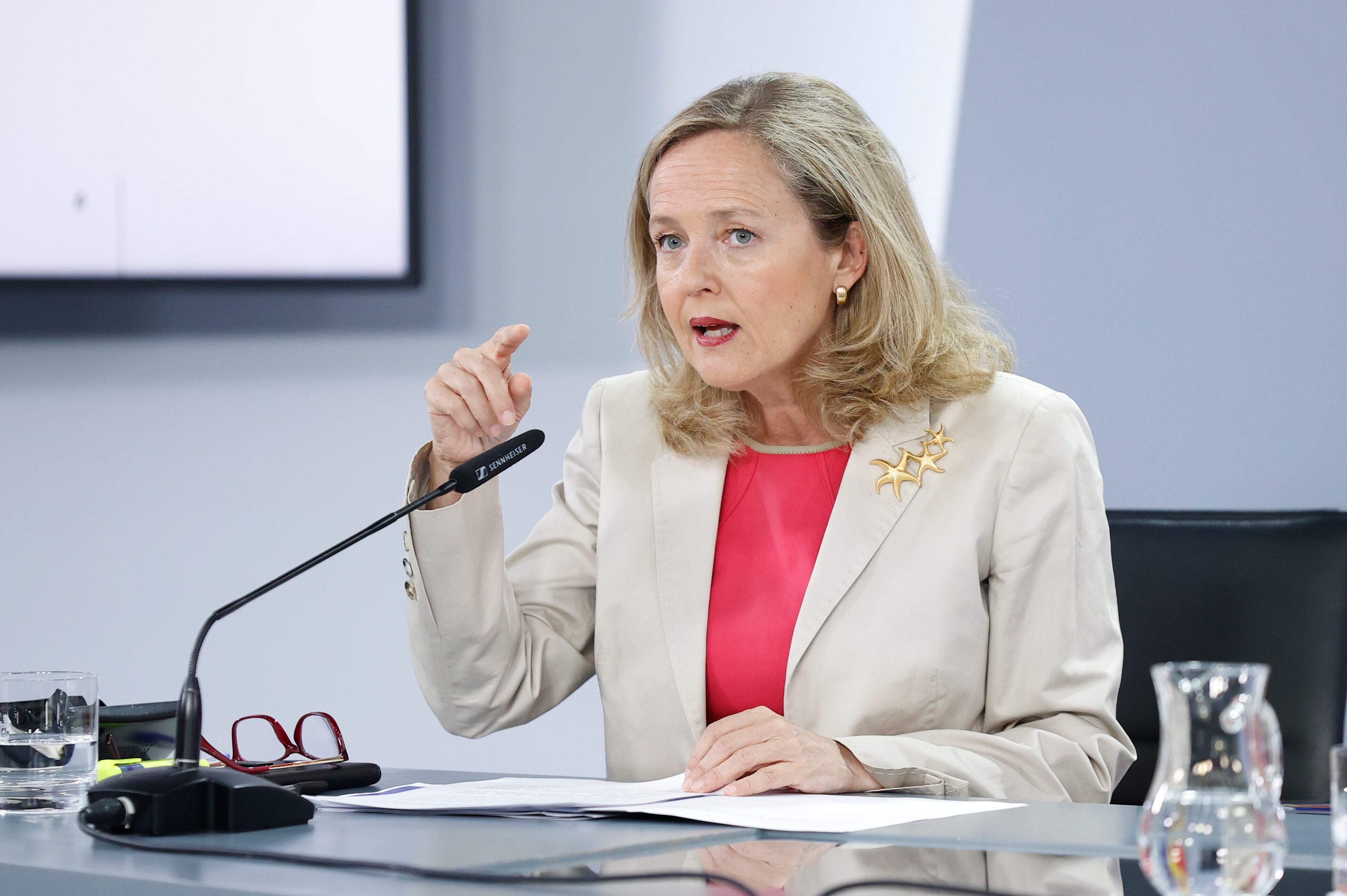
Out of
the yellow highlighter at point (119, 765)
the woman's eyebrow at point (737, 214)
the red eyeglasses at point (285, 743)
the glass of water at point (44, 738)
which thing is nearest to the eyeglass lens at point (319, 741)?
the red eyeglasses at point (285, 743)

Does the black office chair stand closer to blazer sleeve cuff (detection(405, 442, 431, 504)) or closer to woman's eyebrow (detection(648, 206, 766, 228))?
woman's eyebrow (detection(648, 206, 766, 228))

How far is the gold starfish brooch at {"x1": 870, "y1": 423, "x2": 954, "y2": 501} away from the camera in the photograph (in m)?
1.57

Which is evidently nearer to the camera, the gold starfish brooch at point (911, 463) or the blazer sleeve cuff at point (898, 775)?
the blazer sleeve cuff at point (898, 775)

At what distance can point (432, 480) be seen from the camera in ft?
5.09

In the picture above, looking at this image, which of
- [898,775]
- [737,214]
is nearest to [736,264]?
[737,214]

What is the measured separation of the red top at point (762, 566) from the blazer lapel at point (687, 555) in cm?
2

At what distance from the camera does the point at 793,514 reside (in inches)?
64.8

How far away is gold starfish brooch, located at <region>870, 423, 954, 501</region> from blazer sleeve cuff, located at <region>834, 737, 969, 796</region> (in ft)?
1.18

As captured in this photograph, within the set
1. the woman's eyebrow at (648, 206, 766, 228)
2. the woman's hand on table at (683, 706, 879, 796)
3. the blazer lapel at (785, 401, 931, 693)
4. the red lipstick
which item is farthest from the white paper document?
the woman's eyebrow at (648, 206, 766, 228)

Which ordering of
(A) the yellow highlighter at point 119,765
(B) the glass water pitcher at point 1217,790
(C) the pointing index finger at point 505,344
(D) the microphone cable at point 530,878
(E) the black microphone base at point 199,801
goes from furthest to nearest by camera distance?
(C) the pointing index finger at point 505,344
(A) the yellow highlighter at point 119,765
(E) the black microphone base at point 199,801
(D) the microphone cable at point 530,878
(B) the glass water pitcher at point 1217,790

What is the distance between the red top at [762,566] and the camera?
1556 mm

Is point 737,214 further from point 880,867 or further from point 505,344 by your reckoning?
point 880,867

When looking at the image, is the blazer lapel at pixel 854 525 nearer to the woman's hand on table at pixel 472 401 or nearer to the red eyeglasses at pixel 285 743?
the woman's hand on table at pixel 472 401

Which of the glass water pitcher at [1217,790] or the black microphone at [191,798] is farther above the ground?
the glass water pitcher at [1217,790]
